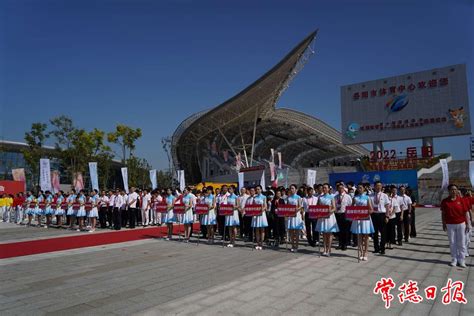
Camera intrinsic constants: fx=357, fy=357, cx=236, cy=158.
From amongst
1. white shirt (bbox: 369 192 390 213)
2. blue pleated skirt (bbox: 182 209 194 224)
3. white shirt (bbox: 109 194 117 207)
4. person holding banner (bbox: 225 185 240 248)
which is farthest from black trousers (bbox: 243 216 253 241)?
white shirt (bbox: 109 194 117 207)

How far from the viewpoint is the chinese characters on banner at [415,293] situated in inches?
203

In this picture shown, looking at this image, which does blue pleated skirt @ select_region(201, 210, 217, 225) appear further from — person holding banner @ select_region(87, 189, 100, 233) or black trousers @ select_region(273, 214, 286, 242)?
person holding banner @ select_region(87, 189, 100, 233)

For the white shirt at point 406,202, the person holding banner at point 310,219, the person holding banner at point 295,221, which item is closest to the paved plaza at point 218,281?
the person holding banner at point 295,221

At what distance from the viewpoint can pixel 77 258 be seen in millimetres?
8805

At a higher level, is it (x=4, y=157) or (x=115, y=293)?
(x=4, y=157)

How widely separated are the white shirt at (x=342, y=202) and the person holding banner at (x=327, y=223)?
1.01 metres

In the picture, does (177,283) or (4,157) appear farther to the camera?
(4,157)

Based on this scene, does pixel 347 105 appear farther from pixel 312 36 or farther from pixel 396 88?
pixel 312 36

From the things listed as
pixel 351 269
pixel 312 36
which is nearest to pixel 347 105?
pixel 312 36

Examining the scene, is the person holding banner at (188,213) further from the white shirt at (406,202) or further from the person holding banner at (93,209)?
the white shirt at (406,202)

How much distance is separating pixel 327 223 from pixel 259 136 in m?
51.7

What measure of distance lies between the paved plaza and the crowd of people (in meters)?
0.60

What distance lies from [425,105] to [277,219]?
31001 mm

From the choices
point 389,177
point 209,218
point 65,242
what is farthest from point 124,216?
point 389,177
